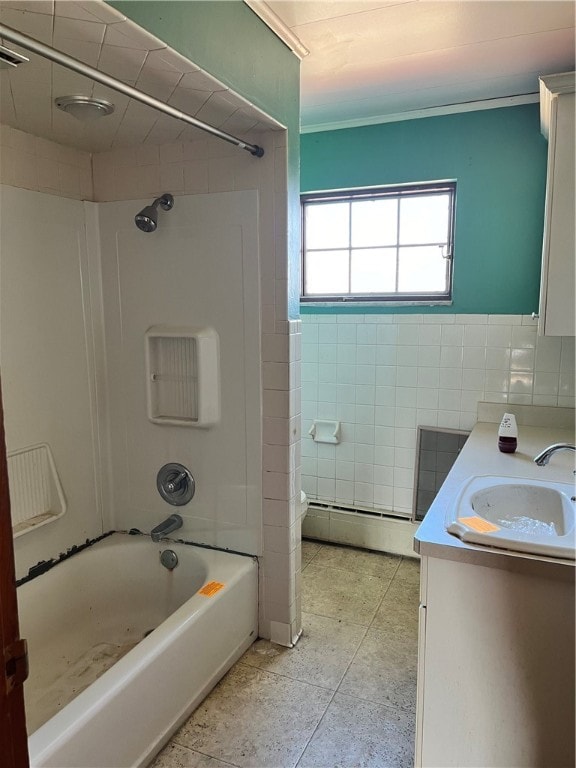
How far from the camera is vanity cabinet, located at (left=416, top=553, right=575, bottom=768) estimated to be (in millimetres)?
1313

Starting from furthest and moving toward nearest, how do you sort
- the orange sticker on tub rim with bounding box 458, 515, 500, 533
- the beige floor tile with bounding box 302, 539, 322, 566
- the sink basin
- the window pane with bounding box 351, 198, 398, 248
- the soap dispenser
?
the beige floor tile with bounding box 302, 539, 322, 566
the window pane with bounding box 351, 198, 398, 248
the soap dispenser
the sink basin
the orange sticker on tub rim with bounding box 458, 515, 500, 533

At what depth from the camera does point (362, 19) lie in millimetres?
1739

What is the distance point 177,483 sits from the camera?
7.46ft

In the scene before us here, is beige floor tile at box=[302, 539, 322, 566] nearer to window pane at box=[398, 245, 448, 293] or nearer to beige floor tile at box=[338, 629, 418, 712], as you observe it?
beige floor tile at box=[338, 629, 418, 712]

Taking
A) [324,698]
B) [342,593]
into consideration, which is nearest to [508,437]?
[342,593]

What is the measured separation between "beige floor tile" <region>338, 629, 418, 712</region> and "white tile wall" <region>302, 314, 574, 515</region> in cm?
85

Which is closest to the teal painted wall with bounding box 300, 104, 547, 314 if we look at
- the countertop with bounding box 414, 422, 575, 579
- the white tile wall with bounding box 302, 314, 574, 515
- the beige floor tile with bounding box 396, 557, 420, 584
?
the white tile wall with bounding box 302, 314, 574, 515

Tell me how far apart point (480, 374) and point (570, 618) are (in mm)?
1565

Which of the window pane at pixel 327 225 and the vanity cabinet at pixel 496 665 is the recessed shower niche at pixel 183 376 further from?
the window pane at pixel 327 225

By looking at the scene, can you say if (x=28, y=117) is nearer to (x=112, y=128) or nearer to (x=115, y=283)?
(x=112, y=128)

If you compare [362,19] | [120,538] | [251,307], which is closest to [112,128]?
[251,307]

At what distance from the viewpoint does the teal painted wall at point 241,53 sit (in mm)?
1292

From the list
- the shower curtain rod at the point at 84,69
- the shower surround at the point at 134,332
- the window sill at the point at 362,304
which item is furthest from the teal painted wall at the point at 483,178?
the shower curtain rod at the point at 84,69

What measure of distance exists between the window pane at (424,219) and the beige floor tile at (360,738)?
2.20m
